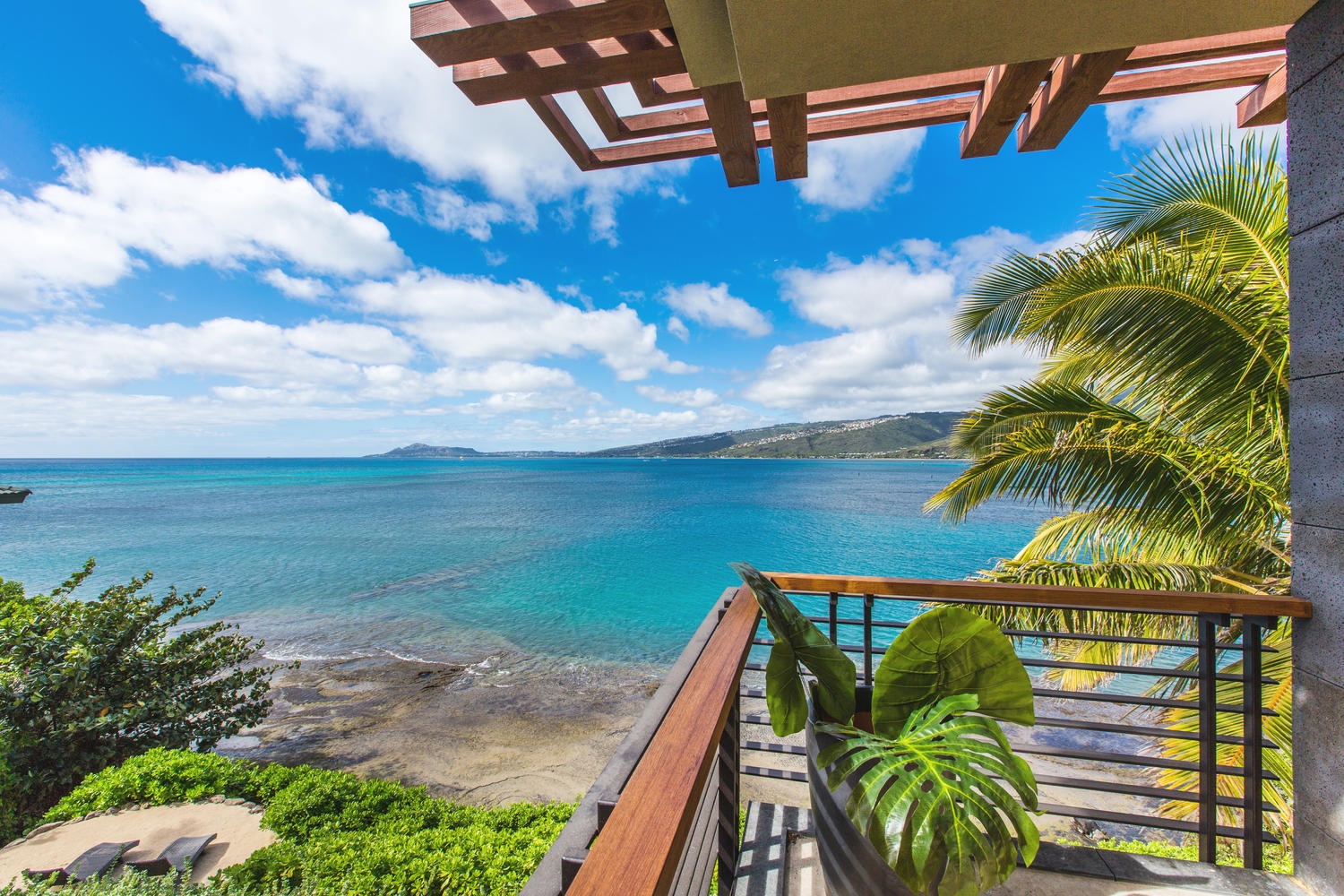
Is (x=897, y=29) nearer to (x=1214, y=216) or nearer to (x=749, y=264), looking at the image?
(x=1214, y=216)

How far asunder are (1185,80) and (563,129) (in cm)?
184

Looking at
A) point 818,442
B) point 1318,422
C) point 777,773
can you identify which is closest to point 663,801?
point 777,773

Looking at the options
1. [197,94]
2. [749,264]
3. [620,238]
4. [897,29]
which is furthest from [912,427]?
[897,29]

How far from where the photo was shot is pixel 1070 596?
1.71 meters

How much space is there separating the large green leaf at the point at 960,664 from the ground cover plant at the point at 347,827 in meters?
3.11

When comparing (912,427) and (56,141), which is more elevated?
(56,141)

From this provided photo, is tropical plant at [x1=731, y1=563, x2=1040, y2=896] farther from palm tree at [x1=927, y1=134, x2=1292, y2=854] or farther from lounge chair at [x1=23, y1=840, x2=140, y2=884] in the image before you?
lounge chair at [x1=23, y1=840, x2=140, y2=884]

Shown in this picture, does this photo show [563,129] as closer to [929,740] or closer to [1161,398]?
[929,740]

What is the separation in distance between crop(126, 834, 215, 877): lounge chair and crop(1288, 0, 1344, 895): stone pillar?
17.7ft

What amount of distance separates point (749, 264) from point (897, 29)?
101 feet

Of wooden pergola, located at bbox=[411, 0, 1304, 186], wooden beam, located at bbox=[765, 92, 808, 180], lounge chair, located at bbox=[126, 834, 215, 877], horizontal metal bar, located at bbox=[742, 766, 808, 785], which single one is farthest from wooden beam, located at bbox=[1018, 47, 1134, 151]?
lounge chair, located at bbox=[126, 834, 215, 877]

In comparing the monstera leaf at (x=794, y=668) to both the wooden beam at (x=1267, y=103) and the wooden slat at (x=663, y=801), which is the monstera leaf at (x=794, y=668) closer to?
the wooden slat at (x=663, y=801)

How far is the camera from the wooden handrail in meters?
1.59

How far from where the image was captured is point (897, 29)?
1204 mm
